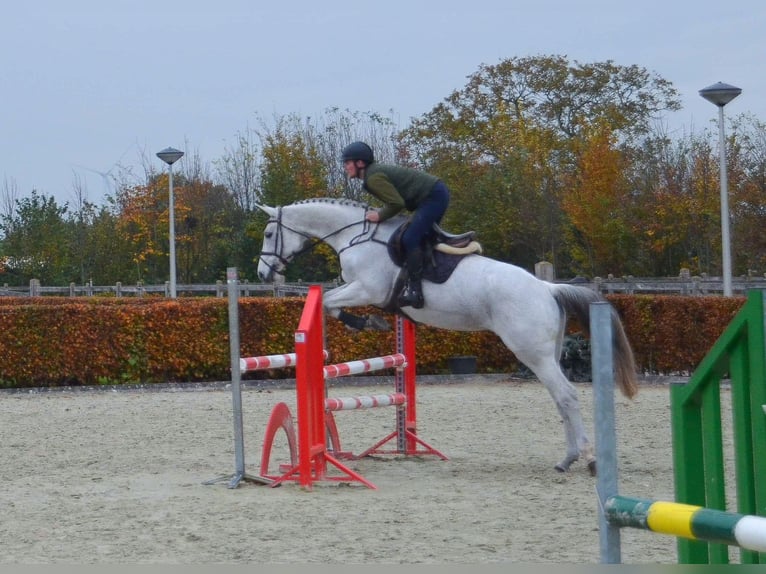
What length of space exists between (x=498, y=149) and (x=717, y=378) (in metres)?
34.9

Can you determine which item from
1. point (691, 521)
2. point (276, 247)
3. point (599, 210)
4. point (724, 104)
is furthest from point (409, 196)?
point (599, 210)

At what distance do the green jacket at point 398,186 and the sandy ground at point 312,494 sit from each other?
1930 millimetres

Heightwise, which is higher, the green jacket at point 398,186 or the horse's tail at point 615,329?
the green jacket at point 398,186

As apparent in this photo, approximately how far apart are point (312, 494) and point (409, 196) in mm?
2363

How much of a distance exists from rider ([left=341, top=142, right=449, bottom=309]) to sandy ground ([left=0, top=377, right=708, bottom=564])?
4.61 feet

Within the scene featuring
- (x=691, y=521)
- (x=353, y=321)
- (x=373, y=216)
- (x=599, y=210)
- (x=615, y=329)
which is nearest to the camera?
(x=691, y=521)

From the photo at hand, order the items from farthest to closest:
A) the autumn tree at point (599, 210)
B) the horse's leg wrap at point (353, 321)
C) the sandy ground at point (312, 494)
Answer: the autumn tree at point (599, 210)
the horse's leg wrap at point (353, 321)
the sandy ground at point (312, 494)

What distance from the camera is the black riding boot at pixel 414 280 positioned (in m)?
8.27

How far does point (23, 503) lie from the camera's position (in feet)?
22.7

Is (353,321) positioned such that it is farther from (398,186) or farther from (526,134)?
(526,134)

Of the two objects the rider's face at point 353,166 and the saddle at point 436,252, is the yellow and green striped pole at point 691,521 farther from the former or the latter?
the rider's face at point 353,166

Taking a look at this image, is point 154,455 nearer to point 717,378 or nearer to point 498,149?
point 717,378

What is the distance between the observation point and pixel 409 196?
8367 millimetres

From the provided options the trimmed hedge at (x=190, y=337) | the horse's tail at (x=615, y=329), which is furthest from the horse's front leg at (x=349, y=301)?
the trimmed hedge at (x=190, y=337)
